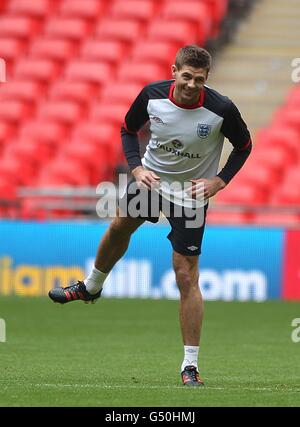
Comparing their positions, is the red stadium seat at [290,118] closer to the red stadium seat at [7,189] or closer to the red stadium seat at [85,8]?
the red stadium seat at [7,189]

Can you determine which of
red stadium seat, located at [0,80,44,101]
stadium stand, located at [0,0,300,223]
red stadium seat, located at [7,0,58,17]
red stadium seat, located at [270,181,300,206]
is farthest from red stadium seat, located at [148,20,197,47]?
red stadium seat, located at [270,181,300,206]

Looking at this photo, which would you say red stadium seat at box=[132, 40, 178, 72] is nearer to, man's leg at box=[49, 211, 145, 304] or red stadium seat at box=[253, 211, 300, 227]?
red stadium seat at box=[253, 211, 300, 227]

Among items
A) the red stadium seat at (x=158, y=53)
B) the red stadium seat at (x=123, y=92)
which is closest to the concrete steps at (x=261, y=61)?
the red stadium seat at (x=158, y=53)

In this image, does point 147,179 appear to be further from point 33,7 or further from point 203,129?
point 33,7

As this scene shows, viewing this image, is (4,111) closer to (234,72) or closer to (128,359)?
(234,72)

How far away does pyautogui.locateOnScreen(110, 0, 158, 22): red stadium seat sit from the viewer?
24.2m

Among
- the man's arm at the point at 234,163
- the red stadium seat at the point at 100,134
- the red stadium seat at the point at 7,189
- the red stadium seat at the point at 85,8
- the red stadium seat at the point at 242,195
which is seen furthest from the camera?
the red stadium seat at the point at 85,8

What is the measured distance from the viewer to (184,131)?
30.9 ft

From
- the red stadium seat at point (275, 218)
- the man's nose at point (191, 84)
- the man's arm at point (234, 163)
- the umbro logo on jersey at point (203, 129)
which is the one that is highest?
the red stadium seat at point (275, 218)

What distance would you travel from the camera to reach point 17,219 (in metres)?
18.8

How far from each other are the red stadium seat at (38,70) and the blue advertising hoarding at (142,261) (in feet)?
19.6

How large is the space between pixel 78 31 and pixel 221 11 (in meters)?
2.63

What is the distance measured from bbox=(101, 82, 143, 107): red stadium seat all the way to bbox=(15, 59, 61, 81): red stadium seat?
4.59 feet

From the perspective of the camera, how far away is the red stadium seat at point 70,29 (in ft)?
80.3
